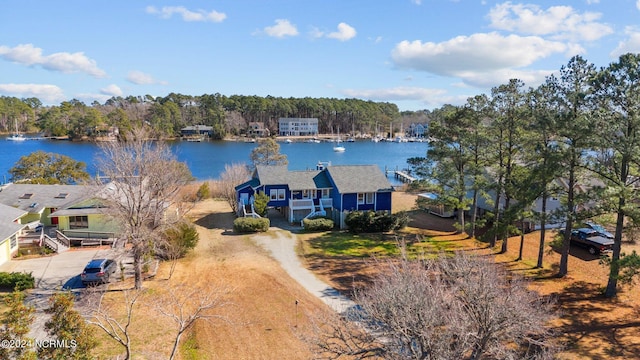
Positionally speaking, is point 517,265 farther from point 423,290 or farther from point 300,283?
point 423,290

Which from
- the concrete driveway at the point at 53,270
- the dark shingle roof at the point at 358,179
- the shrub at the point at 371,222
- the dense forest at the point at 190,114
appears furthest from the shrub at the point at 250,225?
the dense forest at the point at 190,114

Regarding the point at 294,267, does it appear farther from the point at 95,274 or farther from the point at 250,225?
the point at 95,274

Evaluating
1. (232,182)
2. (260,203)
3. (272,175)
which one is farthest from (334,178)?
(232,182)

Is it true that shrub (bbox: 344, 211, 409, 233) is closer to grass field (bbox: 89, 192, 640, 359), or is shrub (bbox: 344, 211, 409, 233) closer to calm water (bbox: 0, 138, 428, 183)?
grass field (bbox: 89, 192, 640, 359)

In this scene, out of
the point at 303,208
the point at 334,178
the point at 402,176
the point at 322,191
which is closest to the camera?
the point at 303,208

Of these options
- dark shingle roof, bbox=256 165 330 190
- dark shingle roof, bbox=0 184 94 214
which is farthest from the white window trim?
dark shingle roof, bbox=0 184 94 214
